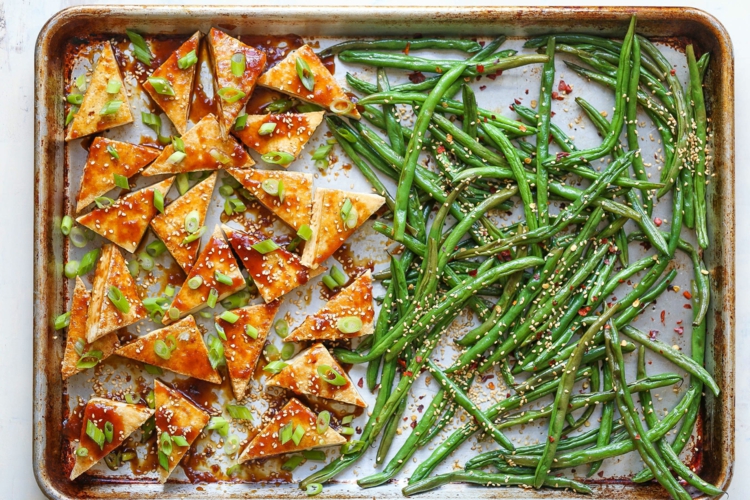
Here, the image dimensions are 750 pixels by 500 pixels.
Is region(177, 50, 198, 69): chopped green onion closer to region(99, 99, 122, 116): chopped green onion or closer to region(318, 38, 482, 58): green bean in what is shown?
region(99, 99, 122, 116): chopped green onion

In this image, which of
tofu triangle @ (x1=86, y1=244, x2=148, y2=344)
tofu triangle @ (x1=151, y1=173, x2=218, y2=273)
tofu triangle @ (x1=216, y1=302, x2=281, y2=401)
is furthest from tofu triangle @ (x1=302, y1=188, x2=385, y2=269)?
tofu triangle @ (x1=86, y1=244, x2=148, y2=344)

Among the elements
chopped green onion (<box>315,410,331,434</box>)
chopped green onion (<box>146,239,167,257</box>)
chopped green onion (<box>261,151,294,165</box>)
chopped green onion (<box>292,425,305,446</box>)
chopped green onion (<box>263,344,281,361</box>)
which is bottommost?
chopped green onion (<box>292,425,305,446</box>)

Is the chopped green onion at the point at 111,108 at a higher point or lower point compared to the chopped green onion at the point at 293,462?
higher

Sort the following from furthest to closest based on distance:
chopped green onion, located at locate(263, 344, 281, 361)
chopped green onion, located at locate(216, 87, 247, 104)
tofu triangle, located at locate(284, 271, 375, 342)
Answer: chopped green onion, located at locate(263, 344, 281, 361) → tofu triangle, located at locate(284, 271, 375, 342) → chopped green onion, located at locate(216, 87, 247, 104)

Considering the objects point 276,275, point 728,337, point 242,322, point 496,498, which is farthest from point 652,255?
point 242,322

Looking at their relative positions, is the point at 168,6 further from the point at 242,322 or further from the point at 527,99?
the point at 527,99

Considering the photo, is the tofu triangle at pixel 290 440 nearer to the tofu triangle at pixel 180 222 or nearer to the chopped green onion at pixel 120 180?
the tofu triangle at pixel 180 222

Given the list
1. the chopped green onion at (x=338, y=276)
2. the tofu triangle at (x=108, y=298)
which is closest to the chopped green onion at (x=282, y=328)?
the chopped green onion at (x=338, y=276)

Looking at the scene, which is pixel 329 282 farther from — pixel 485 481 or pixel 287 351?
pixel 485 481
